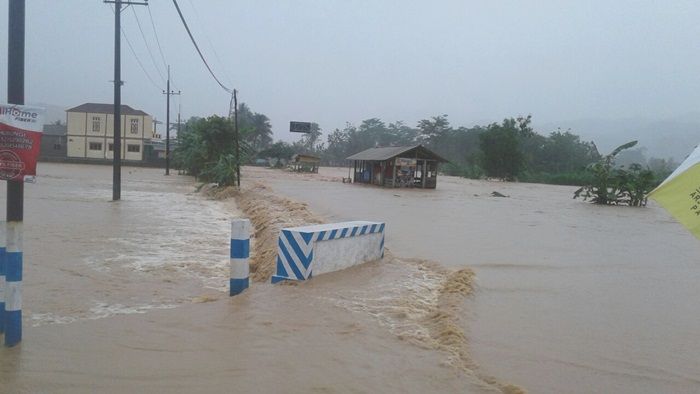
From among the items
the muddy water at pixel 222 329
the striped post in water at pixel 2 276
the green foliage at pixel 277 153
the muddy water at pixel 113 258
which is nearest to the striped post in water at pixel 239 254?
the muddy water at pixel 222 329

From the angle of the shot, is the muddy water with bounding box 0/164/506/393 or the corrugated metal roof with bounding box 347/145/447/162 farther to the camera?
the corrugated metal roof with bounding box 347/145/447/162

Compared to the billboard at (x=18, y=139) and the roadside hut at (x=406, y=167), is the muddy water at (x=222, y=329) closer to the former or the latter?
the billboard at (x=18, y=139)

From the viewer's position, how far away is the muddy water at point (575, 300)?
5824 mm

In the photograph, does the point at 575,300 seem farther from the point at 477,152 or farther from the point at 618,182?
the point at 477,152

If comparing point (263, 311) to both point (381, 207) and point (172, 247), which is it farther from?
point (381, 207)

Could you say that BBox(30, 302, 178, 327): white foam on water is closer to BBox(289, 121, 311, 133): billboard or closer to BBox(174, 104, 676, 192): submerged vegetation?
BBox(174, 104, 676, 192): submerged vegetation

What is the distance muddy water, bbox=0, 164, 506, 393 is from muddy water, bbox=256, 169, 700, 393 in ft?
1.86

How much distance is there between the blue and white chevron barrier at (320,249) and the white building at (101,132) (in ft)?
212

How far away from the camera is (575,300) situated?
8.88 m

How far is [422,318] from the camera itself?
7129 millimetres

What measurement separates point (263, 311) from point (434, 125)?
10322 centimetres

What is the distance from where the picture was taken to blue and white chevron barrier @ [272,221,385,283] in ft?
26.7

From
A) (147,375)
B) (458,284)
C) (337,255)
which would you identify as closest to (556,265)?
(458,284)

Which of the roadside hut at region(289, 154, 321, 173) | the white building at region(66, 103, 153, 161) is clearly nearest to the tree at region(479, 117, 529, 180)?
the roadside hut at region(289, 154, 321, 173)
